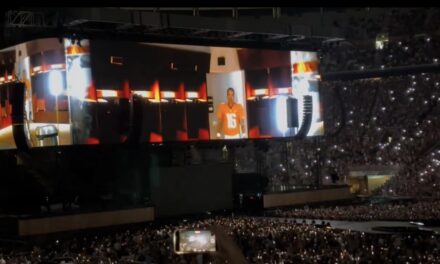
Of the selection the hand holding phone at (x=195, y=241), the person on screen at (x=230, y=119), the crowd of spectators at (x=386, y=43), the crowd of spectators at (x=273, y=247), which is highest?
the crowd of spectators at (x=386, y=43)

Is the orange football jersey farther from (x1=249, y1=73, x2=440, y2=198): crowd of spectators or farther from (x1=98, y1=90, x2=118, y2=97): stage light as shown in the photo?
(x1=98, y1=90, x2=118, y2=97): stage light

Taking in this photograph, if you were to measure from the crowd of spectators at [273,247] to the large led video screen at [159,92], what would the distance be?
4779 millimetres

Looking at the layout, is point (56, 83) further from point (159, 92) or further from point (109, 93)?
point (159, 92)

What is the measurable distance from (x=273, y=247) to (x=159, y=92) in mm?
10127

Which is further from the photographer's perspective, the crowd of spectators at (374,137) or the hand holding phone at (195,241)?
the crowd of spectators at (374,137)

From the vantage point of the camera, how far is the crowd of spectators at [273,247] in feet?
33.2

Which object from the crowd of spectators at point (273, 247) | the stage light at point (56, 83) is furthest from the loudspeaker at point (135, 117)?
the crowd of spectators at point (273, 247)

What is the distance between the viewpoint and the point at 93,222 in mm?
16828

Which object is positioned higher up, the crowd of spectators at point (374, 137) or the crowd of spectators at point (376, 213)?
the crowd of spectators at point (374, 137)

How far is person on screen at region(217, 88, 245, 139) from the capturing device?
22500 mm

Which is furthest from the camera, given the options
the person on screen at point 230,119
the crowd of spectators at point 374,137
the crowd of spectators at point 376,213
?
the crowd of spectators at point 374,137

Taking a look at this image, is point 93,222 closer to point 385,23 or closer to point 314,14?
point 314,14

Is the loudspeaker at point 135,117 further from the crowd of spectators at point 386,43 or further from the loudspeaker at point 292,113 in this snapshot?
the crowd of spectators at point 386,43

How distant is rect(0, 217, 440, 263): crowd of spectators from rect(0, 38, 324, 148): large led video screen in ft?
15.7
